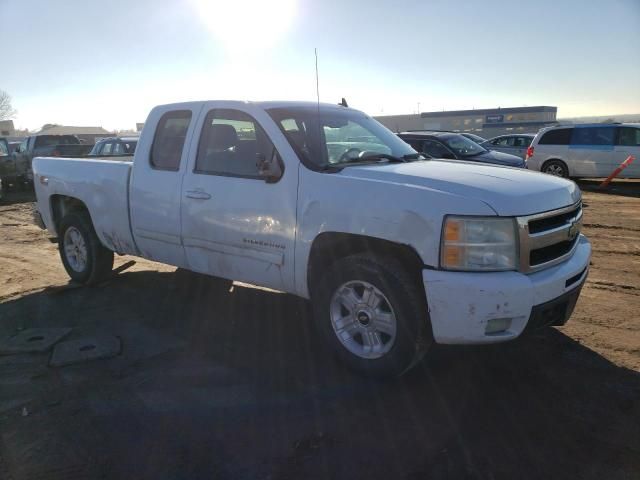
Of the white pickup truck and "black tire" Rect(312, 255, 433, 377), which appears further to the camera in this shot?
"black tire" Rect(312, 255, 433, 377)

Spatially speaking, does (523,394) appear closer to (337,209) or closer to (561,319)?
(561,319)

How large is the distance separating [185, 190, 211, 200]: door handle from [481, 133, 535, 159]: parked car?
16.7 metres

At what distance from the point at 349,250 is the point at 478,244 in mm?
952

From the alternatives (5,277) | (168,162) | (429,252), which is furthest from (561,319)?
(5,277)

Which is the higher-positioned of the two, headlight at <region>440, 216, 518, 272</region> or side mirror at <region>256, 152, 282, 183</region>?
side mirror at <region>256, 152, 282, 183</region>

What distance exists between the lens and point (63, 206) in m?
6.24

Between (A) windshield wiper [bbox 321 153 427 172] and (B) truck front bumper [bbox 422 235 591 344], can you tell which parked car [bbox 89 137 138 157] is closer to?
(A) windshield wiper [bbox 321 153 427 172]

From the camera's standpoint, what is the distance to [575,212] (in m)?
3.77

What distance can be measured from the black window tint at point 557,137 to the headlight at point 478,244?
14.1 m

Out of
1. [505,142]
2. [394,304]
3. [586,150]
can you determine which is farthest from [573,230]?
[505,142]

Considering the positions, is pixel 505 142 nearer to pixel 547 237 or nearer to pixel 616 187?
pixel 616 187

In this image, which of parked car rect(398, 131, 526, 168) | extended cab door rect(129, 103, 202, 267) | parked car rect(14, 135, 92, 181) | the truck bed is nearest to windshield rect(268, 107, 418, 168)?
extended cab door rect(129, 103, 202, 267)

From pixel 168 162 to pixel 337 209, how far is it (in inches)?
81.3

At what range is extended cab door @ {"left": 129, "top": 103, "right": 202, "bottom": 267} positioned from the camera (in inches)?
182
